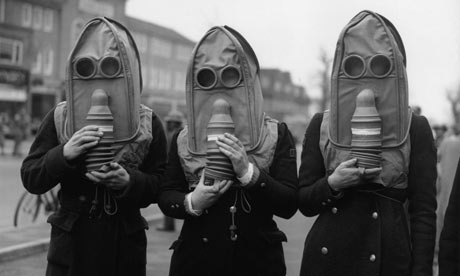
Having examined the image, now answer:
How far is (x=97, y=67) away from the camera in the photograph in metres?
3.20

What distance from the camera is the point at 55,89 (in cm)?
4553

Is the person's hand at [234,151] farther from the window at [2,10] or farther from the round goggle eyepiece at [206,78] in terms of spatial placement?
the window at [2,10]

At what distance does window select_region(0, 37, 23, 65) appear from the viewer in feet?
137

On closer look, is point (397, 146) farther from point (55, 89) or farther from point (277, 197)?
point (55, 89)

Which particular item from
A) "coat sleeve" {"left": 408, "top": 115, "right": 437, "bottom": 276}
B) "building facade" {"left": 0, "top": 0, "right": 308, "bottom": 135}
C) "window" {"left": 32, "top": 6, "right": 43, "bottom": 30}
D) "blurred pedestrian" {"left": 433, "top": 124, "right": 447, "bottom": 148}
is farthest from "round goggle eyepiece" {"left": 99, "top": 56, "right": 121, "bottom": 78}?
"window" {"left": 32, "top": 6, "right": 43, "bottom": 30}

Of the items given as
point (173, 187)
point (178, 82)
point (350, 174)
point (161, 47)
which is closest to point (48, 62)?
point (161, 47)

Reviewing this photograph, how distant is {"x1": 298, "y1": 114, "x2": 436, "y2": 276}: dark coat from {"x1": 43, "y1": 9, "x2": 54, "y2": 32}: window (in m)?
44.9

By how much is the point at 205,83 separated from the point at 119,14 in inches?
2007

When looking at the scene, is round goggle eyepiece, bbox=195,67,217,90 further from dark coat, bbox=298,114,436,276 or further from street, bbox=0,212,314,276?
street, bbox=0,212,314,276

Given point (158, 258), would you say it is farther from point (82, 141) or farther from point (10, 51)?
point (10, 51)

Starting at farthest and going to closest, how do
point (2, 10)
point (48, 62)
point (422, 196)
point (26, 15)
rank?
point (48, 62) → point (26, 15) → point (2, 10) → point (422, 196)

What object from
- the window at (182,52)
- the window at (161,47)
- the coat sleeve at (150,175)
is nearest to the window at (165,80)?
the window at (161,47)

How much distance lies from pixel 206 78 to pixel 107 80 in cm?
50

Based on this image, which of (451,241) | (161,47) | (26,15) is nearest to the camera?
(451,241)
